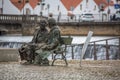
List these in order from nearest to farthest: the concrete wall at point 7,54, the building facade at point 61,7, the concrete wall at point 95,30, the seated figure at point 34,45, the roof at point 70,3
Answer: the seated figure at point 34,45
the concrete wall at point 7,54
the concrete wall at point 95,30
the building facade at point 61,7
the roof at point 70,3

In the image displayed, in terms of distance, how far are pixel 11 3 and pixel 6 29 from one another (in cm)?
760

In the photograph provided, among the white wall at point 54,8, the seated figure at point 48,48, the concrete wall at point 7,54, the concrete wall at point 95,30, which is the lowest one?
the concrete wall at point 95,30

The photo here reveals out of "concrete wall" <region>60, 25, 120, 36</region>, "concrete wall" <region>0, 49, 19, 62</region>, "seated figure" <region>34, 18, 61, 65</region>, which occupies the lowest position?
"concrete wall" <region>60, 25, 120, 36</region>

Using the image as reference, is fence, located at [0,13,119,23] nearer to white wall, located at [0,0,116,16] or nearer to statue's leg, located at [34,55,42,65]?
white wall, located at [0,0,116,16]

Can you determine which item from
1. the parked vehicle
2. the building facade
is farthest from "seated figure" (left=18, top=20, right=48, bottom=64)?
the building facade

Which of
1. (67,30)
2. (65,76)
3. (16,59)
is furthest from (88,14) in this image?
(65,76)

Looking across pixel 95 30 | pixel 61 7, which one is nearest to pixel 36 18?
pixel 95 30

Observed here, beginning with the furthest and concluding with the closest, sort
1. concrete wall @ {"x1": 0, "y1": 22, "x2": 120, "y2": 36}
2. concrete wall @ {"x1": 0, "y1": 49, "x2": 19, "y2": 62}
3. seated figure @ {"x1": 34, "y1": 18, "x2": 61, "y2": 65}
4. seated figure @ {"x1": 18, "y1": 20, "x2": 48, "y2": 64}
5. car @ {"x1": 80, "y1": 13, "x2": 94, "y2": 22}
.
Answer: car @ {"x1": 80, "y1": 13, "x2": 94, "y2": 22} < concrete wall @ {"x1": 0, "y1": 22, "x2": 120, "y2": 36} < concrete wall @ {"x1": 0, "y1": 49, "x2": 19, "y2": 62} < seated figure @ {"x1": 18, "y1": 20, "x2": 48, "y2": 64} < seated figure @ {"x1": 34, "y1": 18, "x2": 61, "y2": 65}

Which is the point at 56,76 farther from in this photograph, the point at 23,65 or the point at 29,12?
the point at 29,12

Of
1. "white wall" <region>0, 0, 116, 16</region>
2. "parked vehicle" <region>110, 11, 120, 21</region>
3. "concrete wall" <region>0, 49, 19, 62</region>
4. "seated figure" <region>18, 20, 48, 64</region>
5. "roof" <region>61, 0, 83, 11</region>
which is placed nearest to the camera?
"seated figure" <region>18, 20, 48, 64</region>

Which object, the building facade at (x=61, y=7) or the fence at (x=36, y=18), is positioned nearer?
the fence at (x=36, y=18)

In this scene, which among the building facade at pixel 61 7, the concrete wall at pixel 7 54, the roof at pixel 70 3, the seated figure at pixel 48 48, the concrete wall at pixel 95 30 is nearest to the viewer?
the seated figure at pixel 48 48

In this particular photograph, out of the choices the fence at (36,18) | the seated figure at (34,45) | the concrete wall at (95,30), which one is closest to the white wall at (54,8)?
the fence at (36,18)

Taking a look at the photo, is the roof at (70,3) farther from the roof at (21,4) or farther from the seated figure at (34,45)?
the seated figure at (34,45)
